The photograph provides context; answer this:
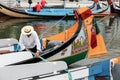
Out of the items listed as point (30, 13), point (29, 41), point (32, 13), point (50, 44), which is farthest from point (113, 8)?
point (29, 41)

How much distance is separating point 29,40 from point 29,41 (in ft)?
0.12

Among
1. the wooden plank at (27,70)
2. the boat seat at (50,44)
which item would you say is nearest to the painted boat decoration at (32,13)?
the boat seat at (50,44)

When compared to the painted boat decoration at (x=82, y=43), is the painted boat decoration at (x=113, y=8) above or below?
below

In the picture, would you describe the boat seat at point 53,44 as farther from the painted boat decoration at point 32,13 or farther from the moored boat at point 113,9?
the moored boat at point 113,9

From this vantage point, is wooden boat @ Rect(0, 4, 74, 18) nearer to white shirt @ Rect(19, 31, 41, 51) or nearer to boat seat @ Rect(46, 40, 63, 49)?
boat seat @ Rect(46, 40, 63, 49)

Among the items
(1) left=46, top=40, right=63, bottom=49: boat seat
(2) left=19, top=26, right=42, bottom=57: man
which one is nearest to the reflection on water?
(1) left=46, top=40, right=63, bottom=49: boat seat

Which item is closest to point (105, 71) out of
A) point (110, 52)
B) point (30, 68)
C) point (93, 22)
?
point (30, 68)

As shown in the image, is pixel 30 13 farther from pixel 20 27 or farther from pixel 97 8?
pixel 97 8

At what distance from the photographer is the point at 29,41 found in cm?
1002

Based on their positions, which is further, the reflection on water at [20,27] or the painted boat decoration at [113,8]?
the painted boat decoration at [113,8]

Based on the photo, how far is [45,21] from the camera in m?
27.3

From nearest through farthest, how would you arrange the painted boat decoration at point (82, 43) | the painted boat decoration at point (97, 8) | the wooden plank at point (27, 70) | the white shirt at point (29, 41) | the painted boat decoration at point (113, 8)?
the wooden plank at point (27, 70), the white shirt at point (29, 41), the painted boat decoration at point (82, 43), the painted boat decoration at point (113, 8), the painted boat decoration at point (97, 8)

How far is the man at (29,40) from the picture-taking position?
9720 millimetres

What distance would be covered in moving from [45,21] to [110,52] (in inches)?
536
